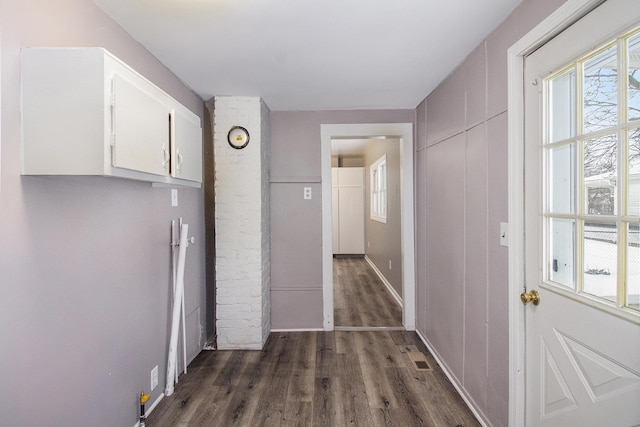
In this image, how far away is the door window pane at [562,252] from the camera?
1.31 m

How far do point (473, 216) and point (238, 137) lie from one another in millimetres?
1982

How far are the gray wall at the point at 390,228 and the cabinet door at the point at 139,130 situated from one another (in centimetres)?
295

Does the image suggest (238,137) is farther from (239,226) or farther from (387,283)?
(387,283)

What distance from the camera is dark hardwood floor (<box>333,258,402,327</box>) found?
142 inches

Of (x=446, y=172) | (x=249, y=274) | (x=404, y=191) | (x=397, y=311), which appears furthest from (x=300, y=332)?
(x=446, y=172)

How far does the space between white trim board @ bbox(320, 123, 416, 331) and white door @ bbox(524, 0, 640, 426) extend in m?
1.74

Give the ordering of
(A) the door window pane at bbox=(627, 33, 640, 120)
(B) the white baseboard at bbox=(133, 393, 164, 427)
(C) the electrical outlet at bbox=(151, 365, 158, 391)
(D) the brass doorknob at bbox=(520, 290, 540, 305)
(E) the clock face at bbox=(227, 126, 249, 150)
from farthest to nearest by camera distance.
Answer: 1. (E) the clock face at bbox=(227, 126, 249, 150)
2. (C) the electrical outlet at bbox=(151, 365, 158, 391)
3. (B) the white baseboard at bbox=(133, 393, 164, 427)
4. (D) the brass doorknob at bbox=(520, 290, 540, 305)
5. (A) the door window pane at bbox=(627, 33, 640, 120)

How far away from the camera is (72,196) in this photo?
1.38m

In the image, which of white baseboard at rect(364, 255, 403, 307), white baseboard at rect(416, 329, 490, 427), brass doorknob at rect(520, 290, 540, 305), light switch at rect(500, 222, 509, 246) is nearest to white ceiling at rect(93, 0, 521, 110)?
light switch at rect(500, 222, 509, 246)

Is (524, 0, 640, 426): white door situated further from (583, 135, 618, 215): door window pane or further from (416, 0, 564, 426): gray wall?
(416, 0, 564, 426): gray wall

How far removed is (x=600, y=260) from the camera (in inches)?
46.0


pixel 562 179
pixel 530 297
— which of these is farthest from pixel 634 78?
pixel 530 297

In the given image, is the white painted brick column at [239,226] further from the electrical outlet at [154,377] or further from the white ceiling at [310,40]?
the electrical outlet at [154,377]

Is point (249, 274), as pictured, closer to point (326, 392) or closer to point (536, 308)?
point (326, 392)
